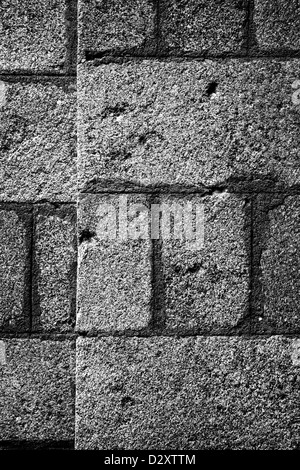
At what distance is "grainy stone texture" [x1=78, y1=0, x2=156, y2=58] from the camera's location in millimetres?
2141

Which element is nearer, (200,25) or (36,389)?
(200,25)

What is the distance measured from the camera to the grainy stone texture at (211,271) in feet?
7.01

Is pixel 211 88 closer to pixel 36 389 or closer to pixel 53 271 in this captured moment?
pixel 53 271

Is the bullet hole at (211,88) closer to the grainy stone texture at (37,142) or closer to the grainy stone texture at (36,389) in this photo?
the grainy stone texture at (37,142)

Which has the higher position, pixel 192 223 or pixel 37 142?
pixel 37 142

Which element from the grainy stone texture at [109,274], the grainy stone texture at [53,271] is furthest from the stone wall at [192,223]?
the grainy stone texture at [53,271]

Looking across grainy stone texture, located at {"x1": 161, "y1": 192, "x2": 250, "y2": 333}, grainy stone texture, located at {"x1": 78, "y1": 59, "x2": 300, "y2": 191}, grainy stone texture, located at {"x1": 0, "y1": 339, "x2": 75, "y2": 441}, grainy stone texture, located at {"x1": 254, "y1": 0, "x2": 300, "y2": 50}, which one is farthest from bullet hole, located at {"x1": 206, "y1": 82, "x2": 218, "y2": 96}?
grainy stone texture, located at {"x1": 0, "y1": 339, "x2": 75, "y2": 441}

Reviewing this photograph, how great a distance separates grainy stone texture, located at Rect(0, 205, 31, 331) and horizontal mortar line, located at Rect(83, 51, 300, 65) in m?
0.68

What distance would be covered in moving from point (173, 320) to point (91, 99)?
0.89m

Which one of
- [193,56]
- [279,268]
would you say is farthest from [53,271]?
[193,56]

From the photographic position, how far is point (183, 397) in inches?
83.5

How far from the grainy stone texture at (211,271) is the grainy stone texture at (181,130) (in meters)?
0.12

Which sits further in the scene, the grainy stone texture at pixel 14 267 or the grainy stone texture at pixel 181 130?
the grainy stone texture at pixel 14 267

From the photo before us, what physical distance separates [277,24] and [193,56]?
343mm
